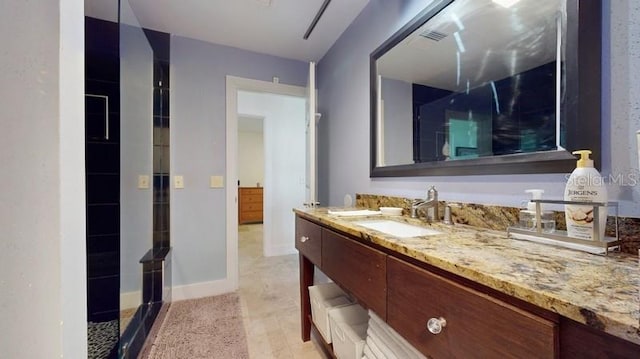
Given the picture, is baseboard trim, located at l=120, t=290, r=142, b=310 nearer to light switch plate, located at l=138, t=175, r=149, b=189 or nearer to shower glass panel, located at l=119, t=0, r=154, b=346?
shower glass panel, located at l=119, t=0, r=154, b=346

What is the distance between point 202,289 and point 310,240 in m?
1.55

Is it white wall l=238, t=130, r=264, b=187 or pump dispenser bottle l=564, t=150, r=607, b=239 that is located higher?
white wall l=238, t=130, r=264, b=187

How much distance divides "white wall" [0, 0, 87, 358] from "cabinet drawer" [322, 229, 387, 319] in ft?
2.59

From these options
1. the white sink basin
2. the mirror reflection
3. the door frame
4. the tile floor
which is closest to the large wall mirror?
the mirror reflection

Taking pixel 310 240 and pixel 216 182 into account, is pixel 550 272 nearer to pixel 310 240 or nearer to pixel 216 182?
pixel 310 240

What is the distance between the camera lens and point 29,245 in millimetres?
530

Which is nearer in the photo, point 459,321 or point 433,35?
point 459,321

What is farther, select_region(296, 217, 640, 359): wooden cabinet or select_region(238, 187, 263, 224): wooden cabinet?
select_region(238, 187, 263, 224): wooden cabinet

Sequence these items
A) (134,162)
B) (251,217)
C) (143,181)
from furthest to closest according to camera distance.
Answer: (251,217), (143,181), (134,162)

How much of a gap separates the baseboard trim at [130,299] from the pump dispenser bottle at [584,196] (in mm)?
2201

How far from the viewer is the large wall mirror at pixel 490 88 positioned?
2.54 ft

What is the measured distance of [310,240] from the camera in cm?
143

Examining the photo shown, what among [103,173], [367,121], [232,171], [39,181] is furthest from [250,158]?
[39,181]

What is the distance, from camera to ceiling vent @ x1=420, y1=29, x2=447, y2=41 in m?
1.32
